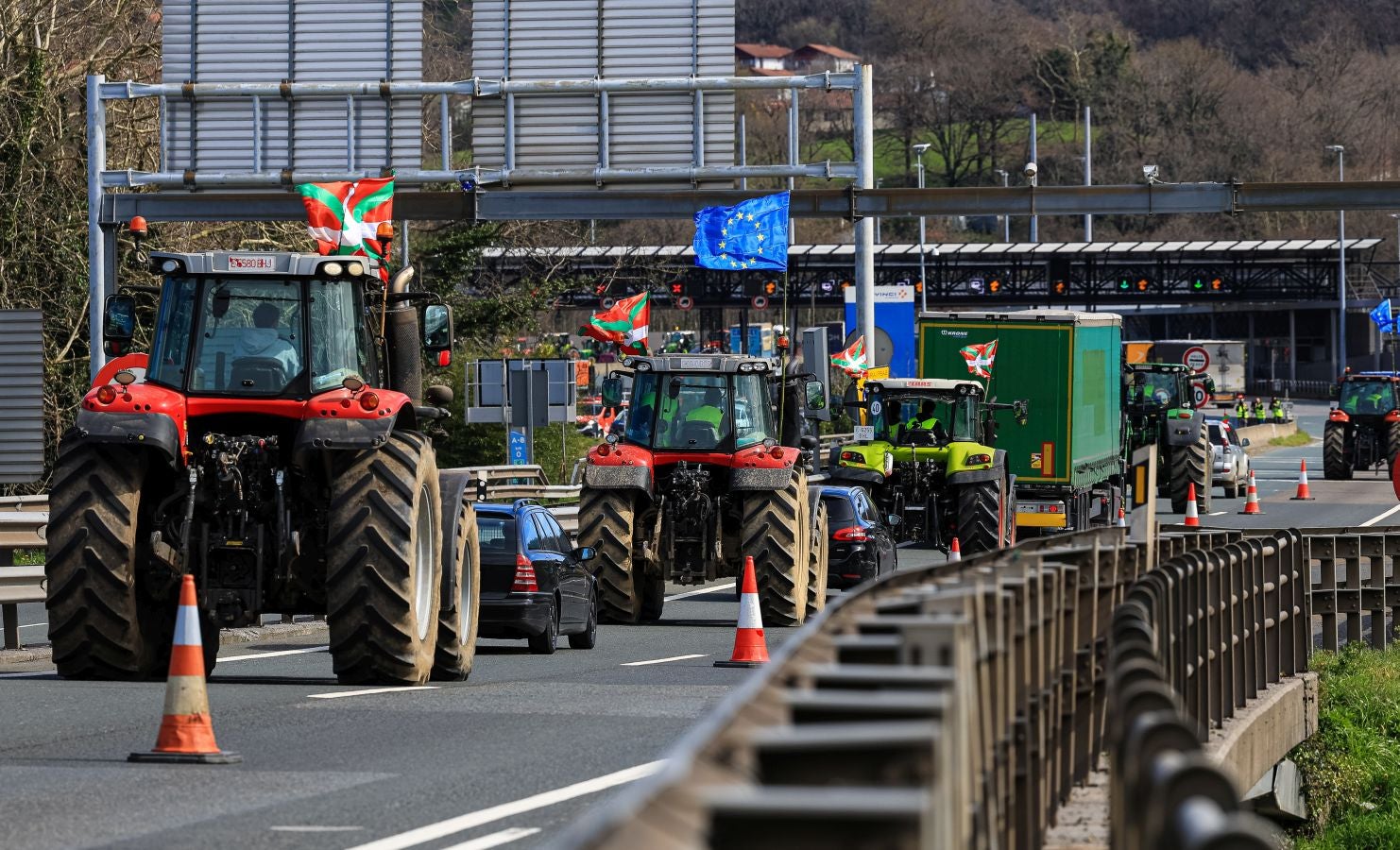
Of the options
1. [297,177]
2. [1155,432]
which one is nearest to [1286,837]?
[297,177]

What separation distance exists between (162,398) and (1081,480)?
67.2ft

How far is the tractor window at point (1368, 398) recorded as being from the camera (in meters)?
53.2

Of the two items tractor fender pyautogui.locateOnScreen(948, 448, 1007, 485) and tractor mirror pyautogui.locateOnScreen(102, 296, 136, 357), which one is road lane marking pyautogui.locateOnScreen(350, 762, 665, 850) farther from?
tractor fender pyautogui.locateOnScreen(948, 448, 1007, 485)

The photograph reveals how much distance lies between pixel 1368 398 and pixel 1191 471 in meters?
12.5

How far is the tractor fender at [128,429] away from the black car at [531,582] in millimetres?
4487

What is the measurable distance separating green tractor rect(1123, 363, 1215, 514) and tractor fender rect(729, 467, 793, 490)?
69.3ft

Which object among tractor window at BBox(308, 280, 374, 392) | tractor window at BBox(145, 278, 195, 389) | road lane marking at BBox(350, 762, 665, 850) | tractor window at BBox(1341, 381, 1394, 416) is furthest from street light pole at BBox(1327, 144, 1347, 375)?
road lane marking at BBox(350, 762, 665, 850)

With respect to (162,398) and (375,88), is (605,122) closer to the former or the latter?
(375,88)

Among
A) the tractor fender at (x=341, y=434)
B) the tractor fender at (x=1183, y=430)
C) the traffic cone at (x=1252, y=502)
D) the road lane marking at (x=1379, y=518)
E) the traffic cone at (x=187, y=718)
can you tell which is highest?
the tractor fender at (x=341, y=434)

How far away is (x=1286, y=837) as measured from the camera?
1709 cm

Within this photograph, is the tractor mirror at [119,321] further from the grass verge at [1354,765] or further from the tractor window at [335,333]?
the grass verge at [1354,765]

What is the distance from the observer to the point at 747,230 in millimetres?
32156

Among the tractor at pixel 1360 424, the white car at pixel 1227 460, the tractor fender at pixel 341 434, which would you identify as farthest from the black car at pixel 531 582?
the tractor at pixel 1360 424

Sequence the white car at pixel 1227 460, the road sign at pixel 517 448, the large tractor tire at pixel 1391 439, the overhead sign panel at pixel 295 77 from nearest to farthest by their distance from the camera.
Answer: the overhead sign panel at pixel 295 77 < the road sign at pixel 517 448 < the white car at pixel 1227 460 < the large tractor tire at pixel 1391 439
